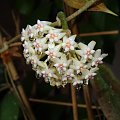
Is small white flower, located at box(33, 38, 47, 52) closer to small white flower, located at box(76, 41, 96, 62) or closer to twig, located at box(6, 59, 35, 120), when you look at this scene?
small white flower, located at box(76, 41, 96, 62)

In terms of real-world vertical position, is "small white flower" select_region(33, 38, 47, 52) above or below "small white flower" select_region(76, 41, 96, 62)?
above

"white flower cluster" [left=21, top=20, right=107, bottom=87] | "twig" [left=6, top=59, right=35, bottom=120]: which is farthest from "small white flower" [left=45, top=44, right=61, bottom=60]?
"twig" [left=6, top=59, right=35, bottom=120]

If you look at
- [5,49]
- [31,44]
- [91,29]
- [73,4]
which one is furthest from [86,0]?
[91,29]

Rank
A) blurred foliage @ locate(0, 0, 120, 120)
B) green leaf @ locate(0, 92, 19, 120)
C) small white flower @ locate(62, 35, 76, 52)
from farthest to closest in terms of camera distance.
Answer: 1. blurred foliage @ locate(0, 0, 120, 120)
2. green leaf @ locate(0, 92, 19, 120)
3. small white flower @ locate(62, 35, 76, 52)

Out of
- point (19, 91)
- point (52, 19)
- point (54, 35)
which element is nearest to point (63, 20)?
point (54, 35)

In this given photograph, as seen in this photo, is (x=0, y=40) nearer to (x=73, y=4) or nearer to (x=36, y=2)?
(x=73, y=4)

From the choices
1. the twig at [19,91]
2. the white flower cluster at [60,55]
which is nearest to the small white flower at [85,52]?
the white flower cluster at [60,55]

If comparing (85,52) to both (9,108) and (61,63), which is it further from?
(9,108)
